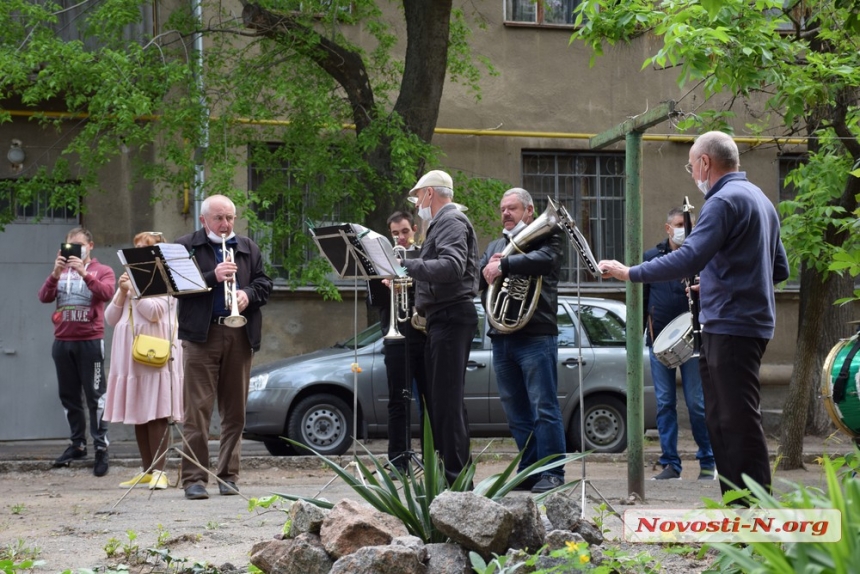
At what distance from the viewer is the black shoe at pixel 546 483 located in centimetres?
837

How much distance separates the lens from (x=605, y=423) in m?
13.6

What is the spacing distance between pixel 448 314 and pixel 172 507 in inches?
93.1

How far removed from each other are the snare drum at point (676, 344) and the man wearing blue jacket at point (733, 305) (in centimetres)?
326

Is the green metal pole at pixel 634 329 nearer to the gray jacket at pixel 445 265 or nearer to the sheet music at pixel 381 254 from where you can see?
the gray jacket at pixel 445 265

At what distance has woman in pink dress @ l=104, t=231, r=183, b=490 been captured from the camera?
33.8 feet

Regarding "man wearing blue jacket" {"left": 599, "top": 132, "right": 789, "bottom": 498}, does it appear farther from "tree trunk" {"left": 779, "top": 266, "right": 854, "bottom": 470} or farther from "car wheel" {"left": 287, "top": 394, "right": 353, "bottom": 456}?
"car wheel" {"left": 287, "top": 394, "right": 353, "bottom": 456}

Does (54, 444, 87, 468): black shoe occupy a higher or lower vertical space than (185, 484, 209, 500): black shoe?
lower

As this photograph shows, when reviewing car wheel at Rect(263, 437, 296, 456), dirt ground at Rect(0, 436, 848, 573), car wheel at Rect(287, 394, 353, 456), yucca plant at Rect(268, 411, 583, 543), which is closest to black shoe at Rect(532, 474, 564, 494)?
dirt ground at Rect(0, 436, 848, 573)

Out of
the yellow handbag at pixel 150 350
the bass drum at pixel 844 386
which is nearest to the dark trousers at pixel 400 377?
the yellow handbag at pixel 150 350

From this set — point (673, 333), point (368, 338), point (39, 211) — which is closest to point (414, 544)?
point (673, 333)

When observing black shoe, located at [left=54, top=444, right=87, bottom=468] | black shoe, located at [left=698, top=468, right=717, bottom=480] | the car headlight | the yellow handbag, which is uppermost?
the yellow handbag

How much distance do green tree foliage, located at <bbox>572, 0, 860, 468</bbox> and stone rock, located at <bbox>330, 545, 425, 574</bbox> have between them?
161 inches

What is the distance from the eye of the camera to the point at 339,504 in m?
5.42

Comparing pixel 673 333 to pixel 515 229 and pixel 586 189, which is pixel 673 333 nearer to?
pixel 515 229
